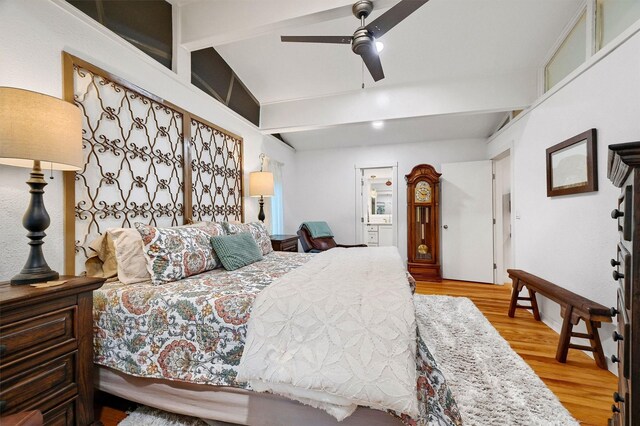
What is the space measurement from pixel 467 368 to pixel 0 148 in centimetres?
289

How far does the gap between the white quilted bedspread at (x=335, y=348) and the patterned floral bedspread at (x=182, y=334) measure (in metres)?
0.15

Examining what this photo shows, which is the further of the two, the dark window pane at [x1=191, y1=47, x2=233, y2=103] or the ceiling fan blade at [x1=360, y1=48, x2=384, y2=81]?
the dark window pane at [x1=191, y1=47, x2=233, y2=103]

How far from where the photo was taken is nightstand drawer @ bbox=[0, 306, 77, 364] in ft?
3.17

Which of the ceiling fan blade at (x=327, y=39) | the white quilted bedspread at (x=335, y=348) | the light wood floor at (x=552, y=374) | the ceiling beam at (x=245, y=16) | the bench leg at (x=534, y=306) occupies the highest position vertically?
the ceiling beam at (x=245, y=16)

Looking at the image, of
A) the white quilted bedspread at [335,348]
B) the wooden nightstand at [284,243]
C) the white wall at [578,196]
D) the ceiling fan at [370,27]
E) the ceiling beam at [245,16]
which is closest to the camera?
the white quilted bedspread at [335,348]

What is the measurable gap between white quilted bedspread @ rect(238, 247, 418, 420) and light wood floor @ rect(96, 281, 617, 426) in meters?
1.15

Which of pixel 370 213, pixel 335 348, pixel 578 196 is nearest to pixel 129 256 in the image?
pixel 335 348

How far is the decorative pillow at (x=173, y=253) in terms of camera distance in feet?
5.08

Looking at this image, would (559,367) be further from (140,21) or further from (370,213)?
(140,21)

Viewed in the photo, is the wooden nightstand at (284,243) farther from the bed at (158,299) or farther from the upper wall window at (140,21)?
the upper wall window at (140,21)

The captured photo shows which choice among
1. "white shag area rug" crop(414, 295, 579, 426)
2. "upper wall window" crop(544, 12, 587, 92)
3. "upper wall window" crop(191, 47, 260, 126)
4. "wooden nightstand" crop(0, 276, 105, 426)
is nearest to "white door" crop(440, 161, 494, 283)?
"upper wall window" crop(544, 12, 587, 92)

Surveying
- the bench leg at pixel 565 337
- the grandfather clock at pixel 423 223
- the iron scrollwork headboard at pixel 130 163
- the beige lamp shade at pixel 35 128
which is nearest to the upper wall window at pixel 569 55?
the grandfather clock at pixel 423 223

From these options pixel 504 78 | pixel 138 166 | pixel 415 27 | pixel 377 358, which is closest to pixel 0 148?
pixel 138 166

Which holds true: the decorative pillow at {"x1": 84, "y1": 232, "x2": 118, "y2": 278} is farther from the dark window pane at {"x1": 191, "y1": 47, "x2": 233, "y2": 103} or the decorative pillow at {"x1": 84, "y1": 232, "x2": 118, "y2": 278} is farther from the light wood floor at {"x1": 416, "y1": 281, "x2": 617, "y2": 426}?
the light wood floor at {"x1": 416, "y1": 281, "x2": 617, "y2": 426}
